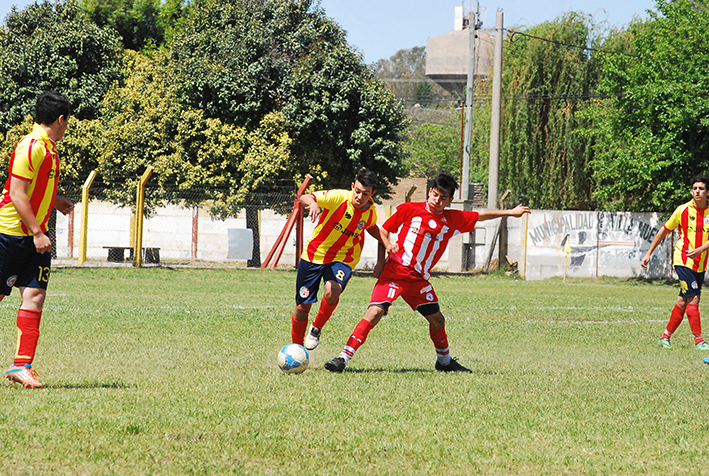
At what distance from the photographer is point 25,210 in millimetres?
5309

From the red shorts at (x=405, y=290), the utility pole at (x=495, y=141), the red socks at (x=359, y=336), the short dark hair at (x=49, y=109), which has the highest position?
the utility pole at (x=495, y=141)

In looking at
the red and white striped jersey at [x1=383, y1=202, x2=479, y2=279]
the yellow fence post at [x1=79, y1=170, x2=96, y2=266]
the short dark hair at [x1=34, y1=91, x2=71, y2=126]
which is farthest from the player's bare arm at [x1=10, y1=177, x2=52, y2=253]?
Answer: the yellow fence post at [x1=79, y1=170, x2=96, y2=266]

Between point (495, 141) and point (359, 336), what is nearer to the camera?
point (359, 336)

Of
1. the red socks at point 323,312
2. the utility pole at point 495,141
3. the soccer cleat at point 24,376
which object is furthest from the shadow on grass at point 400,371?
the utility pole at point 495,141

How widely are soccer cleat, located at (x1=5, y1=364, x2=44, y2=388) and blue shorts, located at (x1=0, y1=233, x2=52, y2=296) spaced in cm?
54

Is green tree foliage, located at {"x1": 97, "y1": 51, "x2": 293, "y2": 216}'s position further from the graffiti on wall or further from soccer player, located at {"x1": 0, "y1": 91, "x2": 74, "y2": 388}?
soccer player, located at {"x1": 0, "y1": 91, "x2": 74, "y2": 388}

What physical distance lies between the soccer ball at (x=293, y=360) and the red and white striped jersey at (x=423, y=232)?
1289 millimetres

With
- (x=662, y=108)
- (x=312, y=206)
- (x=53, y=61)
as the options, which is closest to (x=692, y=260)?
(x=312, y=206)

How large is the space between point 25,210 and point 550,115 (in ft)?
96.9

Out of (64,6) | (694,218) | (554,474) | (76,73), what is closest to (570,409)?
(554,474)

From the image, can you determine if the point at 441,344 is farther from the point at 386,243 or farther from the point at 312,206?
the point at 312,206

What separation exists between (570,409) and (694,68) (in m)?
20.1

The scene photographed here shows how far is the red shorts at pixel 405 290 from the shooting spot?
7.09 metres

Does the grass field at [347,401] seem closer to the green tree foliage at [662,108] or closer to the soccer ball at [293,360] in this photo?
the soccer ball at [293,360]
